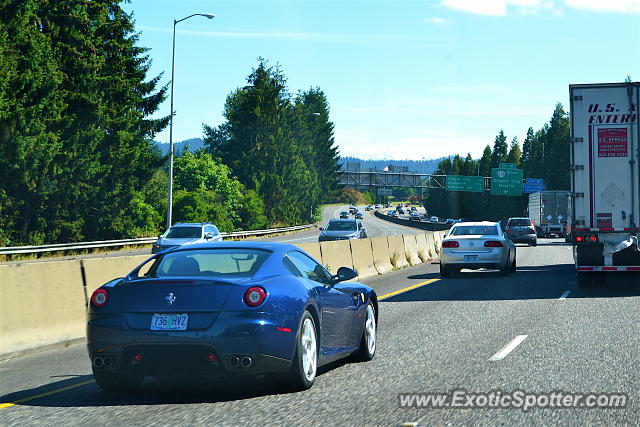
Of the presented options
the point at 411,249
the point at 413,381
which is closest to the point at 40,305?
the point at 413,381

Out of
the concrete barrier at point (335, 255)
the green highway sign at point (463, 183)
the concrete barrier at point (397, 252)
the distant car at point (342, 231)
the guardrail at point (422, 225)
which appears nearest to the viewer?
the concrete barrier at point (335, 255)

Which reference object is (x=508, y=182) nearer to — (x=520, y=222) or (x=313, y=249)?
(x=520, y=222)

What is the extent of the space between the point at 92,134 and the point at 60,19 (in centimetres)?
654

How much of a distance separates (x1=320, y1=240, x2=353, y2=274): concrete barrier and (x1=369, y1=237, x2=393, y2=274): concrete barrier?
2333 millimetres

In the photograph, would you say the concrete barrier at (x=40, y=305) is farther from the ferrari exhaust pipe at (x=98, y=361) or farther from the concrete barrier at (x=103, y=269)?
the ferrari exhaust pipe at (x=98, y=361)

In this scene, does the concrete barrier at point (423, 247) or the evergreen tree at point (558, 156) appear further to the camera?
the evergreen tree at point (558, 156)

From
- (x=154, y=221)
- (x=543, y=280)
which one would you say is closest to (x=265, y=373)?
(x=543, y=280)

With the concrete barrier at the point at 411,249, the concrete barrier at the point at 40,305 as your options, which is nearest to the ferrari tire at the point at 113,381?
the concrete barrier at the point at 40,305

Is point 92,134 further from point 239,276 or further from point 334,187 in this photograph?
point 334,187

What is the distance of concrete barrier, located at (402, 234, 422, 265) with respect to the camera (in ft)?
100

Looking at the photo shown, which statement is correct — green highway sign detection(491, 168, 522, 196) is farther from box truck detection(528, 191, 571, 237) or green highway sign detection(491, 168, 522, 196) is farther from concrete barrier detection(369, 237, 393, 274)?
concrete barrier detection(369, 237, 393, 274)

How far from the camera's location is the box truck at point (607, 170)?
18406 millimetres

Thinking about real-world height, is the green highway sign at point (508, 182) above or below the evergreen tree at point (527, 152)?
below

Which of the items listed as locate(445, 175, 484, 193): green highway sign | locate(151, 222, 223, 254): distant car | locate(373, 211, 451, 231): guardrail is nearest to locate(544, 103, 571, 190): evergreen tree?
locate(373, 211, 451, 231): guardrail
